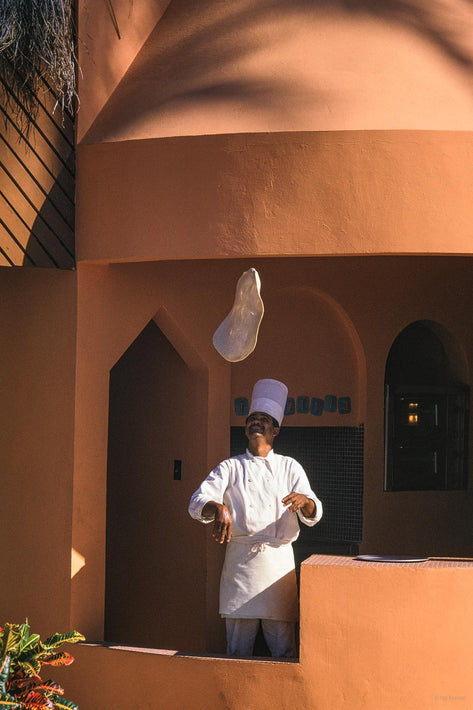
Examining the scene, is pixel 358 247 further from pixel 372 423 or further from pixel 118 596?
pixel 118 596

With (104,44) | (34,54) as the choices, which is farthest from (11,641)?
(104,44)

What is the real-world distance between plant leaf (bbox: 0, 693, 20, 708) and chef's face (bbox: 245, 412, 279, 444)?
2059 mm

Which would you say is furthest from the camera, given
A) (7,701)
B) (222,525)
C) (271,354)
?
(271,354)

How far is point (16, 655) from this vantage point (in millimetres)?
5496

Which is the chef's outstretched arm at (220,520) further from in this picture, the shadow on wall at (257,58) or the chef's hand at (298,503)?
the shadow on wall at (257,58)

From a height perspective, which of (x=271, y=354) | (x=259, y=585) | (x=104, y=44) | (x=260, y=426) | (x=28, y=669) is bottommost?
(x=28, y=669)

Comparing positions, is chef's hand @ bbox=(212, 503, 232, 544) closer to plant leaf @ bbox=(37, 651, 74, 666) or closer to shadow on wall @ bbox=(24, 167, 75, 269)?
plant leaf @ bbox=(37, 651, 74, 666)

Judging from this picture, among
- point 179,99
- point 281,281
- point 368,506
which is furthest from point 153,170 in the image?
point 368,506

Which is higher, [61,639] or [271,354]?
[271,354]

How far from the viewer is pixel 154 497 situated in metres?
7.52

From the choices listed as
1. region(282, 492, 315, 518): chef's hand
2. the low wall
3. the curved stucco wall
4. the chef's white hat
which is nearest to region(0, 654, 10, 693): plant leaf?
the low wall

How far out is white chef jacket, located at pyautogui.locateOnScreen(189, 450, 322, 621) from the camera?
20.5 ft

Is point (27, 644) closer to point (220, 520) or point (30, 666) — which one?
point (30, 666)

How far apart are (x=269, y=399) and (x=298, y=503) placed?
0.75 meters
